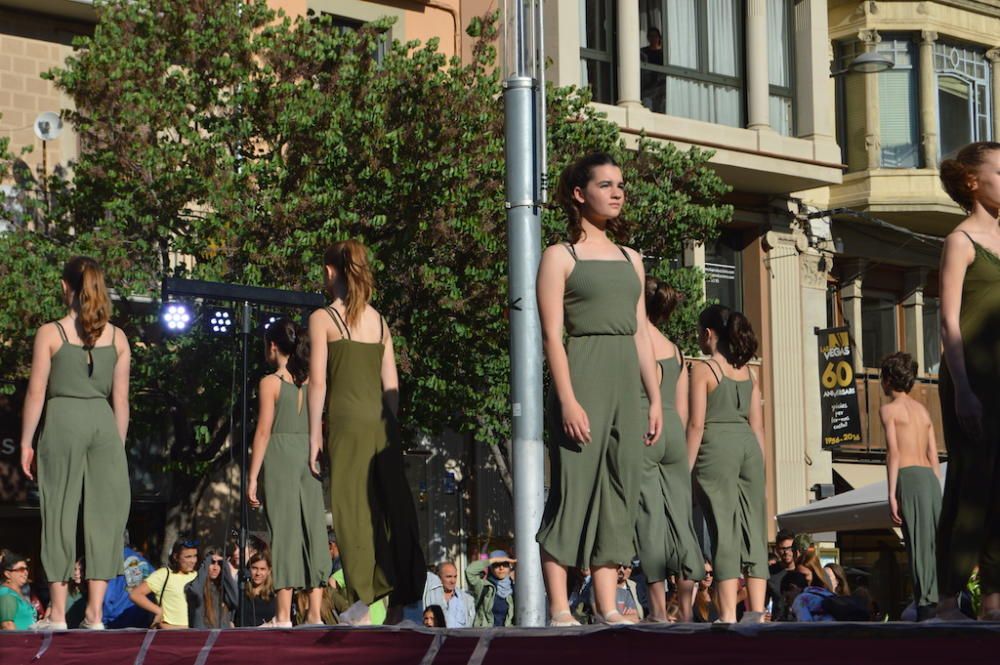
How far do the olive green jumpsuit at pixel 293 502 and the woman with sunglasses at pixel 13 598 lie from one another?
2610 millimetres

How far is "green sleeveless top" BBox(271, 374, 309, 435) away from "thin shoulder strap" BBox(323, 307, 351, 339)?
63.0 inches

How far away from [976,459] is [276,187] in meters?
13.9

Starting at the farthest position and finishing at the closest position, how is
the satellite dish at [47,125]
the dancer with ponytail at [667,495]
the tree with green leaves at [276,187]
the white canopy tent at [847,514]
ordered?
the satellite dish at [47,125] → the tree with green leaves at [276,187] → the white canopy tent at [847,514] → the dancer with ponytail at [667,495]

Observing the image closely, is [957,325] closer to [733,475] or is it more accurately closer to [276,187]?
[733,475]

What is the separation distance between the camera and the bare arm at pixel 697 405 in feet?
29.7

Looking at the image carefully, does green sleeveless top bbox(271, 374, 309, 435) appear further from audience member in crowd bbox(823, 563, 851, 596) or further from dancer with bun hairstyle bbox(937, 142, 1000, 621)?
audience member in crowd bbox(823, 563, 851, 596)

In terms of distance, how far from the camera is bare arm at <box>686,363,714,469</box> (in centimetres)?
905

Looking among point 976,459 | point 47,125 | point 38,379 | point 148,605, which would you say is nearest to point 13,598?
point 148,605

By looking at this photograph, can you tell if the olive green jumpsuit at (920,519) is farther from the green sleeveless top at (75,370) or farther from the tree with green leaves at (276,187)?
the tree with green leaves at (276,187)

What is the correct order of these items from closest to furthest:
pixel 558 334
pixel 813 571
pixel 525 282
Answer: pixel 558 334 < pixel 525 282 < pixel 813 571

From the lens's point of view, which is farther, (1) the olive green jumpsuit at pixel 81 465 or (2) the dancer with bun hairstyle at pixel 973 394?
(1) the olive green jumpsuit at pixel 81 465

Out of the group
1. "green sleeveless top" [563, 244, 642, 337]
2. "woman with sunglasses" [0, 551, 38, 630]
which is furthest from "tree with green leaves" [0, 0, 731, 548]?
"green sleeveless top" [563, 244, 642, 337]

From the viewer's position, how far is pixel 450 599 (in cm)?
1603

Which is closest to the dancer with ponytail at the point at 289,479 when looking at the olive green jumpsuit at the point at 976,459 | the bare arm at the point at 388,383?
the bare arm at the point at 388,383
